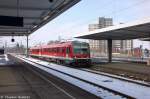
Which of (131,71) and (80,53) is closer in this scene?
(131,71)

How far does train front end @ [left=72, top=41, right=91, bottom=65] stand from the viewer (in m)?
37.7

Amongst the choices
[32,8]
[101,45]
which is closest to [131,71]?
[32,8]

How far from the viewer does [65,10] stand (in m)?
31.6

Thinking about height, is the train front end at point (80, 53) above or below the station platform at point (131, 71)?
above

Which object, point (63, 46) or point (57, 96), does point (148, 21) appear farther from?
point (63, 46)

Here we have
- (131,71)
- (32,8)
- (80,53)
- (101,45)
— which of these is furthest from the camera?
(101,45)

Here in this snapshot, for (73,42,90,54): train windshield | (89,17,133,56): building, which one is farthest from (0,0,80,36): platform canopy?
(89,17,133,56): building

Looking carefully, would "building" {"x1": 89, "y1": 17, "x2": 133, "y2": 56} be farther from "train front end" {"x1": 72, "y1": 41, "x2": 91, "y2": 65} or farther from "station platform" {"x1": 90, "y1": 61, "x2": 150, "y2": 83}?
"station platform" {"x1": 90, "y1": 61, "x2": 150, "y2": 83}

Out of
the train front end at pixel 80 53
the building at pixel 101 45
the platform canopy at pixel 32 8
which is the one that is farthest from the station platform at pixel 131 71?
the building at pixel 101 45

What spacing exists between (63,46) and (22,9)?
9.08 metres

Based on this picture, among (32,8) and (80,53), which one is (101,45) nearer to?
(80,53)

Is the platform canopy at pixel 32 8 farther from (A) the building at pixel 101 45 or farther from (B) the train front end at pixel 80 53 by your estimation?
(A) the building at pixel 101 45

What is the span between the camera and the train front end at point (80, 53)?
37741 mm

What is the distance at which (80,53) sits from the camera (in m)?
38.3
